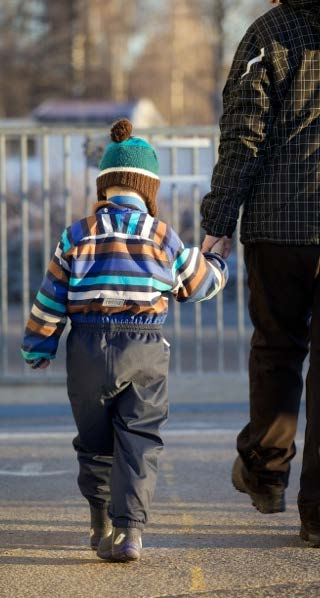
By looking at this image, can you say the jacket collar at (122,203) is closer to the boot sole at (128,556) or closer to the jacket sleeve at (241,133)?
the jacket sleeve at (241,133)

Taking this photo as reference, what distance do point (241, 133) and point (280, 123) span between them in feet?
0.45

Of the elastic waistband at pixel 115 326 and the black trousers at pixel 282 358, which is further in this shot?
the black trousers at pixel 282 358

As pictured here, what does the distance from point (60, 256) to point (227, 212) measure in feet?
2.25

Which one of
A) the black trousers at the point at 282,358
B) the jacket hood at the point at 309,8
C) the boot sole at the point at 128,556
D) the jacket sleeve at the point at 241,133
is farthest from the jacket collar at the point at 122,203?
the boot sole at the point at 128,556

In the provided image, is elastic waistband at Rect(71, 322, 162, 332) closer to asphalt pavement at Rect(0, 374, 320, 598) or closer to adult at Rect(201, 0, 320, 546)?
adult at Rect(201, 0, 320, 546)

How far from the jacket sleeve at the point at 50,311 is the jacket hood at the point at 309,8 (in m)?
1.14

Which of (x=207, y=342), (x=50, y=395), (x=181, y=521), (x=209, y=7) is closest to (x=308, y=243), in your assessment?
(x=181, y=521)

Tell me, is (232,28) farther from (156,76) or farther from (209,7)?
(156,76)

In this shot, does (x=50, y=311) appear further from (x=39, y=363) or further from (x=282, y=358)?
(x=282, y=358)

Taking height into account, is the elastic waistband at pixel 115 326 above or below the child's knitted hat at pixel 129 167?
below

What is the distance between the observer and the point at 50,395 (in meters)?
8.34

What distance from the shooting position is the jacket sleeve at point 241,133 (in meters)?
4.39

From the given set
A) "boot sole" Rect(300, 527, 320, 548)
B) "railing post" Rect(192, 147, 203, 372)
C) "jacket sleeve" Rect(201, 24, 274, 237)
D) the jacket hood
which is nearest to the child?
"jacket sleeve" Rect(201, 24, 274, 237)

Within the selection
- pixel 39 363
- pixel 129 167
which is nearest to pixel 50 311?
pixel 39 363
